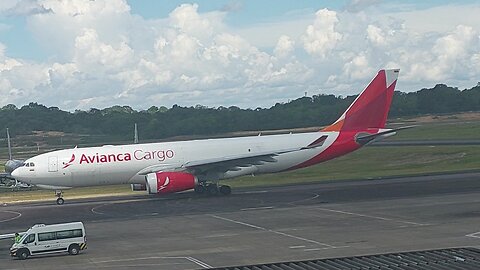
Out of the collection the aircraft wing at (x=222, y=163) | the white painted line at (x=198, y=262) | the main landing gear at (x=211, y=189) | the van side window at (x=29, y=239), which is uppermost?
the aircraft wing at (x=222, y=163)

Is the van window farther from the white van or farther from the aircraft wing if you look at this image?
the aircraft wing

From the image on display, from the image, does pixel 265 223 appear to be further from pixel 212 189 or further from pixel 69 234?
pixel 212 189

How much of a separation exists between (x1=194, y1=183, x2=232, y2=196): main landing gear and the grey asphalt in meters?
0.68

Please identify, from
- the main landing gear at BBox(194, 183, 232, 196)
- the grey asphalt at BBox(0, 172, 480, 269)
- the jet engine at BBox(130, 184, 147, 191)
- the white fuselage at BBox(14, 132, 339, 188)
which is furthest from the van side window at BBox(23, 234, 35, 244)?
the jet engine at BBox(130, 184, 147, 191)

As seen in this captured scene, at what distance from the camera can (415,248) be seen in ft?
95.8

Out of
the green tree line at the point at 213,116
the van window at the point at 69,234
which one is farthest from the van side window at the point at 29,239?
the green tree line at the point at 213,116

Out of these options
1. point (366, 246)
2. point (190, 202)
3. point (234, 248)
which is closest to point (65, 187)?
point (190, 202)

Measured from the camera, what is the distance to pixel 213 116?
89062 millimetres

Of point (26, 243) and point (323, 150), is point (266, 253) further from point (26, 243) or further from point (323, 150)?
point (323, 150)

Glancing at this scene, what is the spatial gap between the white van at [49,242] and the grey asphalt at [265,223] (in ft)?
1.48

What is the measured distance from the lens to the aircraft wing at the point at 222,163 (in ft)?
172

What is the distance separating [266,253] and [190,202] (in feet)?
70.7

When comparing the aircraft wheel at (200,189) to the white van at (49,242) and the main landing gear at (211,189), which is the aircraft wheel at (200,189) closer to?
the main landing gear at (211,189)

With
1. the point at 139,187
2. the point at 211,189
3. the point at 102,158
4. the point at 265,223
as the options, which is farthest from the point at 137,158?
the point at 265,223
